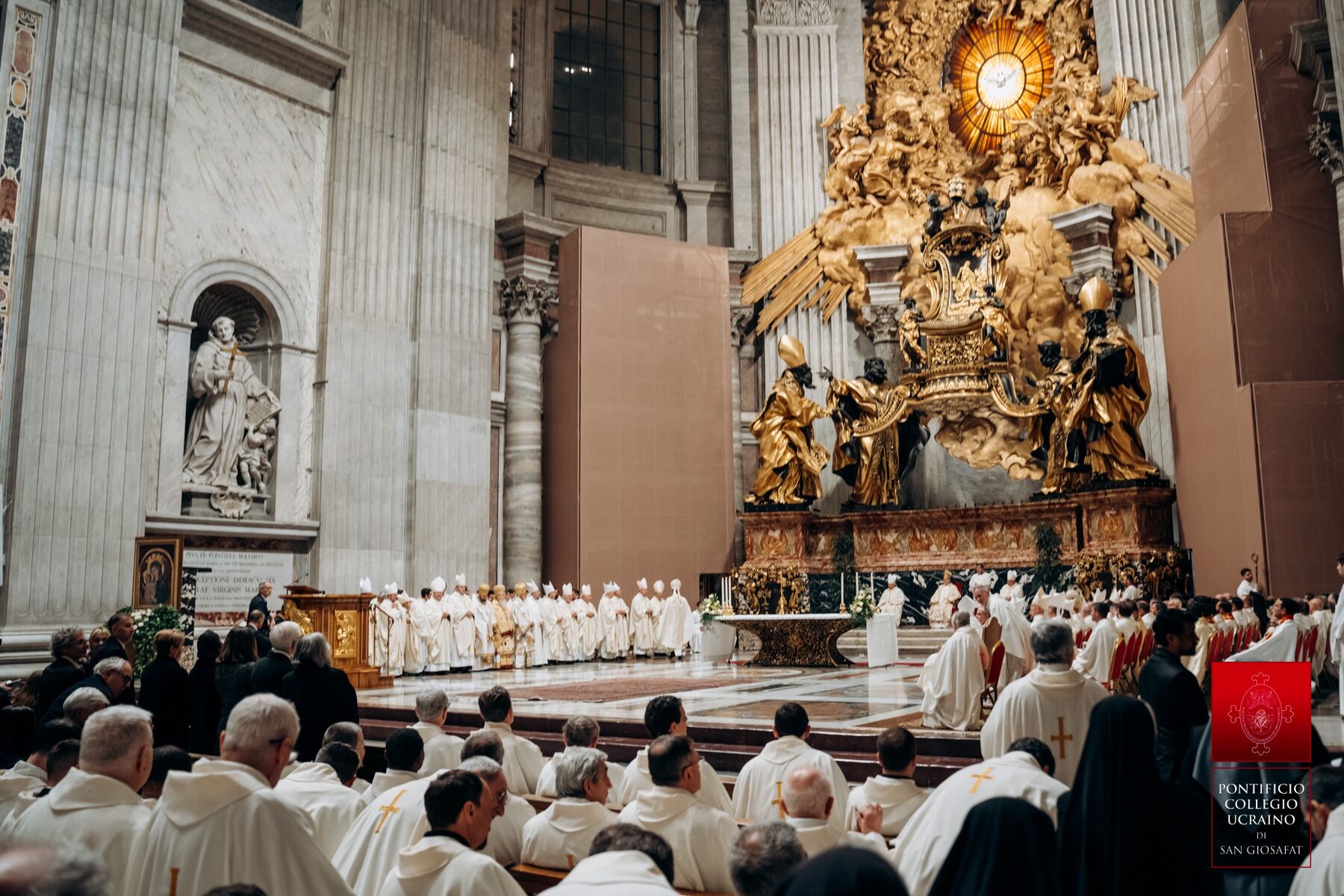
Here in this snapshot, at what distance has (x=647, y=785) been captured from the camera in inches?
176

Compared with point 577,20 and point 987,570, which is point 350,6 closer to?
point 577,20

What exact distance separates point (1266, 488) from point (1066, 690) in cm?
825

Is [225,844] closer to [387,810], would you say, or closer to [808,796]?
[387,810]

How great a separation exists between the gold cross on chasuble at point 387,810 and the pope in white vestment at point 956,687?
180 inches

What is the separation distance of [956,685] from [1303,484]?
610 centimetres

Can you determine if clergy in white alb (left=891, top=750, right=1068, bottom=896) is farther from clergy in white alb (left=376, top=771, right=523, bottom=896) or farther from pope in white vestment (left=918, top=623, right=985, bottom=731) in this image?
pope in white vestment (left=918, top=623, right=985, bottom=731)

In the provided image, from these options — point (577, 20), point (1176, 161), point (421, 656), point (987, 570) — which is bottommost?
point (421, 656)

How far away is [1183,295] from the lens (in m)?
13.4

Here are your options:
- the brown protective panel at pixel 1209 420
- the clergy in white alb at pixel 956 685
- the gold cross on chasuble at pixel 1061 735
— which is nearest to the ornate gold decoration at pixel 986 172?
the brown protective panel at pixel 1209 420

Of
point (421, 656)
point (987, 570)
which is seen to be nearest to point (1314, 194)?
point (987, 570)

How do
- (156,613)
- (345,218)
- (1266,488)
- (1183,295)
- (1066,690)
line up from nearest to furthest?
(1066,690) → (156,613) → (1266,488) → (1183,295) → (345,218)

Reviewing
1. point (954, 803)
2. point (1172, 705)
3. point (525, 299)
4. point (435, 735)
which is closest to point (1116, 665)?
point (1172, 705)

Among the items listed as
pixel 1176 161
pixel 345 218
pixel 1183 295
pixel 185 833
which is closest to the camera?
pixel 185 833

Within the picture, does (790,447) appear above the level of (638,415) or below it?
below
